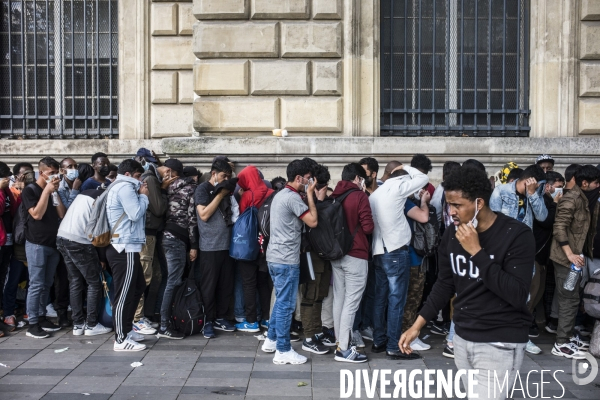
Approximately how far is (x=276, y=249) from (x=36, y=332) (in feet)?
10.6

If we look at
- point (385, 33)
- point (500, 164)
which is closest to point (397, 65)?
point (385, 33)

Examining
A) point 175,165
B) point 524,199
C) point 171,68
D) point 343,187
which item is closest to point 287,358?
point 343,187

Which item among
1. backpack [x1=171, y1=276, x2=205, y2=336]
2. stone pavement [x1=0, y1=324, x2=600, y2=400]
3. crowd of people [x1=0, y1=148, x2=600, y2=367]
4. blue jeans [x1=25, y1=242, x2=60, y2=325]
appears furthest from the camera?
blue jeans [x1=25, y1=242, x2=60, y2=325]

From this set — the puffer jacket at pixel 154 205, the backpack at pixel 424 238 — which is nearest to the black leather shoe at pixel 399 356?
the backpack at pixel 424 238

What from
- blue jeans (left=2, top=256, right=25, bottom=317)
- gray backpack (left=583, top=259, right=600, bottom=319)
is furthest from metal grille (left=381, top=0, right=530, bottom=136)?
blue jeans (left=2, top=256, right=25, bottom=317)

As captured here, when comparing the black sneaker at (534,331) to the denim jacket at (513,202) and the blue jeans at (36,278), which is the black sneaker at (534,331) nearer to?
the denim jacket at (513,202)

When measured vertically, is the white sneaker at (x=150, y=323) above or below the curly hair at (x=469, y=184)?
below

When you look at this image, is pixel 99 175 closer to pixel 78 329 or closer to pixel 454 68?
pixel 78 329

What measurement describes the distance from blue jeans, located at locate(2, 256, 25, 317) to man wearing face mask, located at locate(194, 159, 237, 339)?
234cm

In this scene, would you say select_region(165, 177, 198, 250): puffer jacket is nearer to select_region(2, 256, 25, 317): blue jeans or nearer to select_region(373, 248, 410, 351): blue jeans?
select_region(2, 256, 25, 317): blue jeans

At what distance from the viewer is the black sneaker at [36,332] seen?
27.6 ft

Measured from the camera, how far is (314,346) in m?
7.81

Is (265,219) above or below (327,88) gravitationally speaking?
below

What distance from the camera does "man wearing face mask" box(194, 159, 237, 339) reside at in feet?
27.5
